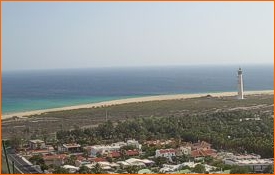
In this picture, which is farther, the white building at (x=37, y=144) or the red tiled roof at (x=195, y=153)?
the white building at (x=37, y=144)

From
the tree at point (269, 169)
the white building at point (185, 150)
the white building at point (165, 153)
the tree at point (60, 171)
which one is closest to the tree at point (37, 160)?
the tree at point (60, 171)

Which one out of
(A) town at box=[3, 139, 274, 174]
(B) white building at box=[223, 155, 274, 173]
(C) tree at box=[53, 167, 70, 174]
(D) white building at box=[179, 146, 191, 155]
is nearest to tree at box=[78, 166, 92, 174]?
(A) town at box=[3, 139, 274, 174]

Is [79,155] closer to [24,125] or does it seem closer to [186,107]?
[24,125]

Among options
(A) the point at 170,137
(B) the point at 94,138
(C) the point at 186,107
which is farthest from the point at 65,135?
(C) the point at 186,107

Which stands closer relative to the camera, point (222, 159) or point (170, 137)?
point (222, 159)

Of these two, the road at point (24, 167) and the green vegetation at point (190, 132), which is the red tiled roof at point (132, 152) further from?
Answer: the road at point (24, 167)

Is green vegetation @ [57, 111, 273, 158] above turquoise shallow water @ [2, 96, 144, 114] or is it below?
above

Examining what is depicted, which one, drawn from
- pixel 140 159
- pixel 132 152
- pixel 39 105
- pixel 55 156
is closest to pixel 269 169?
pixel 140 159

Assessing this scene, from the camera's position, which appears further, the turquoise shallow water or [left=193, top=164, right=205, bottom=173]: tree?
the turquoise shallow water

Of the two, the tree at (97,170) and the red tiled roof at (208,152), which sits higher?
the tree at (97,170)

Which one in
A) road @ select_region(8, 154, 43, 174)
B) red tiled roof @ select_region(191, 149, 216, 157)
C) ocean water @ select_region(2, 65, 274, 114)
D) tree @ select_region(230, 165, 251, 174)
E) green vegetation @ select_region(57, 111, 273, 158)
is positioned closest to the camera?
tree @ select_region(230, 165, 251, 174)

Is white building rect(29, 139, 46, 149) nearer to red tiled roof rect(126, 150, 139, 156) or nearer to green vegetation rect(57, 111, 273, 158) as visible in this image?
green vegetation rect(57, 111, 273, 158)
